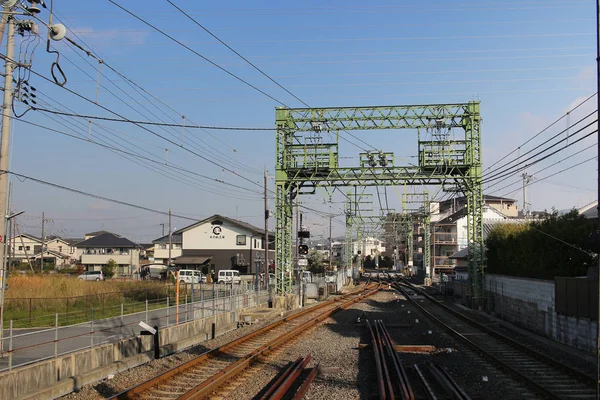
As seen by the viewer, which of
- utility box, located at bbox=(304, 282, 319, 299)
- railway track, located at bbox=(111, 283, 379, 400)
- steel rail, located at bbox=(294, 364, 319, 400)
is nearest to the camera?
steel rail, located at bbox=(294, 364, 319, 400)

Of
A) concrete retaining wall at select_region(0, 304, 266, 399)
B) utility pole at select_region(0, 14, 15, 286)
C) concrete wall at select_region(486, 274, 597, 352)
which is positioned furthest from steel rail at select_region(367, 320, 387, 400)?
utility pole at select_region(0, 14, 15, 286)

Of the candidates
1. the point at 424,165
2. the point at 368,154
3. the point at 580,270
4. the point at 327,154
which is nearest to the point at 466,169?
the point at 424,165

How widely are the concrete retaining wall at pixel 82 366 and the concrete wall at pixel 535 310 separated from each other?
459 inches

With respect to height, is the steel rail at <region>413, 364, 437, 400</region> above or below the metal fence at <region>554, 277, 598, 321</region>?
below

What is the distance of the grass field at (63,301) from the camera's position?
21922mm

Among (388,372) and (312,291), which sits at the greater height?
(388,372)

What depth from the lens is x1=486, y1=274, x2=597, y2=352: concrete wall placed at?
1553cm

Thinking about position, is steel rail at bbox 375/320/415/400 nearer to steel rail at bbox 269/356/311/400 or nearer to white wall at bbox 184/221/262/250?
steel rail at bbox 269/356/311/400

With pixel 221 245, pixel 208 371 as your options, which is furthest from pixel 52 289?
pixel 221 245

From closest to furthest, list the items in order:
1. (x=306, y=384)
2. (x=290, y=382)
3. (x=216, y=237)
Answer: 1. (x=306, y=384)
2. (x=290, y=382)
3. (x=216, y=237)

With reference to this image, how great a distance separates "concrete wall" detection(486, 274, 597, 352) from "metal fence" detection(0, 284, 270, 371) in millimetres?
11710

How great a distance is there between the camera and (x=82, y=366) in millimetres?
12055

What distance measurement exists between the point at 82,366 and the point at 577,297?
43.2ft

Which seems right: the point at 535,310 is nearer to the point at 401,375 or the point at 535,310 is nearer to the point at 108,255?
the point at 401,375
